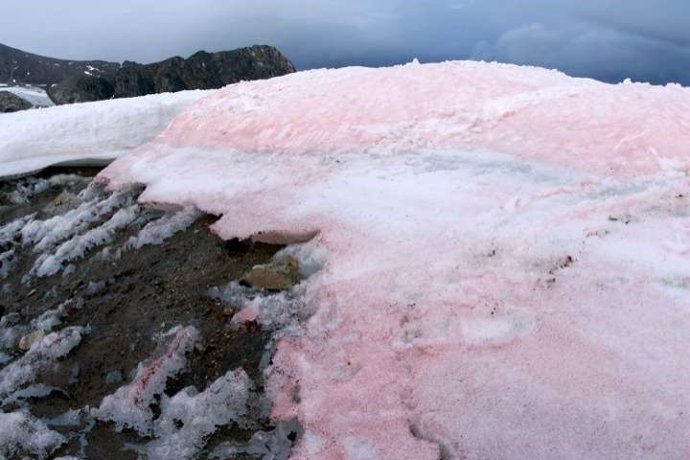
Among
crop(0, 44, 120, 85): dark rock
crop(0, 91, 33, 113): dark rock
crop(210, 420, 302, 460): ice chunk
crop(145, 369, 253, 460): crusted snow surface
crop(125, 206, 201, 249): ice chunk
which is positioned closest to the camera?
crop(210, 420, 302, 460): ice chunk

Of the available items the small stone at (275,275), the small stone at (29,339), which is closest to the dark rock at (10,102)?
the small stone at (29,339)

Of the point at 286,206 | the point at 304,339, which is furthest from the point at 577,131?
the point at 304,339

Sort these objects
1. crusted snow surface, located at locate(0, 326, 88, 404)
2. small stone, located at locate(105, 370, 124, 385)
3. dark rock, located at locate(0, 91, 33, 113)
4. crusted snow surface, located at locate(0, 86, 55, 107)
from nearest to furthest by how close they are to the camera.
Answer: small stone, located at locate(105, 370, 124, 385) → crusted snow surface, located at locate(0, 326, 88, 404) → dark rock, located at locate(0, 91, 33, 113) → crusted snow surface, located at locate(0, 86, 55, 107)

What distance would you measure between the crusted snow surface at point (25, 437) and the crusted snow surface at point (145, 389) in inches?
11.2

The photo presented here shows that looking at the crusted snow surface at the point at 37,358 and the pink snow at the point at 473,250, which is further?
the crusted snow surface at the point at 37,358

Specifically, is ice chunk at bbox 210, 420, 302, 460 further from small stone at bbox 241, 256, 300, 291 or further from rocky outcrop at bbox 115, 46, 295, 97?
rocky outcrop at bbox 115, 46, 295, 97

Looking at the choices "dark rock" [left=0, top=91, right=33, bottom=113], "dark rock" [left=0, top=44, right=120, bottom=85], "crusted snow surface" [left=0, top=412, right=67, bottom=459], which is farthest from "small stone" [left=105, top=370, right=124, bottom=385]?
"dark rock" [left=0, top=44, right=120, bottom=85]

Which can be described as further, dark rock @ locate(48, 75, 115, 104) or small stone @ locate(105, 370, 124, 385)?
dark rock @ locate(48, 75, 115, 104)

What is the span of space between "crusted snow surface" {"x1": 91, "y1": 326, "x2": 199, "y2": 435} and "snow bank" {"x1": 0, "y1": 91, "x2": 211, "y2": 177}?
6.24 metres

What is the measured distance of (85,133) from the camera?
1018 centimetres

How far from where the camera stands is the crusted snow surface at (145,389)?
3777 millimetres

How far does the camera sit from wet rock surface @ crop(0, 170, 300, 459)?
142 inches

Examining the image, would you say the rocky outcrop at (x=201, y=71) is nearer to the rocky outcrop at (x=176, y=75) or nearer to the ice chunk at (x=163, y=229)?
the rocky outcrop at (x=176, y=75)

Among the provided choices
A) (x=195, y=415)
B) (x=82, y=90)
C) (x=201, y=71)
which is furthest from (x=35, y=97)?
(x=195, y=415)
